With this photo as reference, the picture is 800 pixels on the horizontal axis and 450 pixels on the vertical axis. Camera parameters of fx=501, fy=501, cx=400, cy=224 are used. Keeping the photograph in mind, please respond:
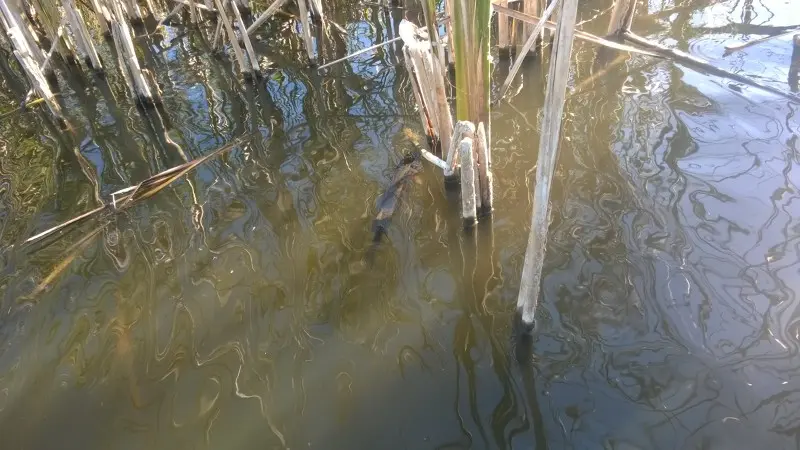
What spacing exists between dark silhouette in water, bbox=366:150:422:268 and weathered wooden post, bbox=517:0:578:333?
3.55 feet

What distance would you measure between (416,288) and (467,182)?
66 cm

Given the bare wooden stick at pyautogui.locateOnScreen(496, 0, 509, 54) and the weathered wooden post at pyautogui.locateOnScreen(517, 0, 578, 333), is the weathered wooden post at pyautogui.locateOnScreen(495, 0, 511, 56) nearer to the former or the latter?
the bare wooden stick at pyautogui.locateOnScreen(496, 0, 509, 54)

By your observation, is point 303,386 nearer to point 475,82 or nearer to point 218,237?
point 218,237

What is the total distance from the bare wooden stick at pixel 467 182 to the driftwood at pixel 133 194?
236 cm

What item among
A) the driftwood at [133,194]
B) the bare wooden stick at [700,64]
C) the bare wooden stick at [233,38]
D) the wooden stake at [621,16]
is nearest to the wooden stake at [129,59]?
the bare wooden stick at [233,38]

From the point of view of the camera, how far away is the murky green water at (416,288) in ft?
7.09

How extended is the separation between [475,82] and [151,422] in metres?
2.29

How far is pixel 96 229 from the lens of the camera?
11.6 ft

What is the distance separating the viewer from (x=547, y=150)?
5.86 feet

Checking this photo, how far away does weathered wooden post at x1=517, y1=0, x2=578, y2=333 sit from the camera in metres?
1.52

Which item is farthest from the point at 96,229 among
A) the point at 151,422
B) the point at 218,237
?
the point at 151,422

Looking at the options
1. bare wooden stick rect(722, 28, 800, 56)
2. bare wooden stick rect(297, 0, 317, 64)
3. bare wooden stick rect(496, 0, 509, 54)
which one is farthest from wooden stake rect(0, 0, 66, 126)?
bare wooden stick rect(722, 28, 800, 56)

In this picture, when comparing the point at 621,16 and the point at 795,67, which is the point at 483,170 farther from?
the point at 795,67

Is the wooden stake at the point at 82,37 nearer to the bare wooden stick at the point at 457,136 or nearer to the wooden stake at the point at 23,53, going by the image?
the wooden stake at the point at 23,53
